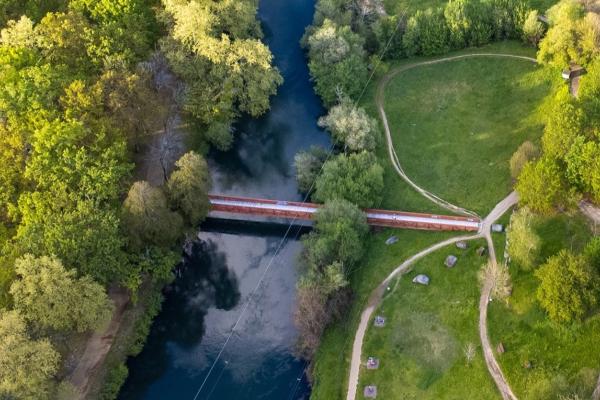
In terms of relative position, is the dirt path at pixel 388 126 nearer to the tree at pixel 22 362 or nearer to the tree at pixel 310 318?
the tree at pixel 310 318

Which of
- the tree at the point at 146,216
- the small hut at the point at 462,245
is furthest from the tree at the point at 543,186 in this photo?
the tree at the point at 146,216

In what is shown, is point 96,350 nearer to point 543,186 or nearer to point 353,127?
point 353,127

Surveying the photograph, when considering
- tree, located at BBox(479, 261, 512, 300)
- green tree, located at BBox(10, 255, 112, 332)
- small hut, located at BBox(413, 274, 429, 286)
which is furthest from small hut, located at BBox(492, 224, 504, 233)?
green tree, located at BBox(10, 255, 112, 332)

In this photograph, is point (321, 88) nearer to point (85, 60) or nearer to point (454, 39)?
point (454, 39)

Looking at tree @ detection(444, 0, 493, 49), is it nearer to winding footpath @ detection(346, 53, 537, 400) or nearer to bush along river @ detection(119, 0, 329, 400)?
winding footpath @ detection(346, 53, 537, 400)

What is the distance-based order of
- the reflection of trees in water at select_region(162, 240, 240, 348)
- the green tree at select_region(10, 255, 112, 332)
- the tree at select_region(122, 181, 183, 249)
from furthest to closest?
the reflection of trees in water at select_region(162, 240, 240, 348)
the tree at select_region(122, 181, 183, 249)
the green tree at select_region(10, 255, 112, 332)

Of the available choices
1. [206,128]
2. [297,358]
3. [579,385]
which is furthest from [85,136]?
[579,385]

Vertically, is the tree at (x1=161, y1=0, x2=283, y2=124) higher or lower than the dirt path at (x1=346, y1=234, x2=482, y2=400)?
higher

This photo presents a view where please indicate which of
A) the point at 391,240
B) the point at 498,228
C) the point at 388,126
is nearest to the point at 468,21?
the point at 388,126
